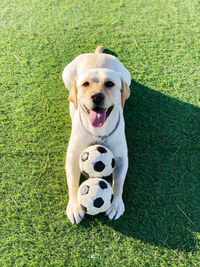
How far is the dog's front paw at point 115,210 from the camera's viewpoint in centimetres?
A: 319

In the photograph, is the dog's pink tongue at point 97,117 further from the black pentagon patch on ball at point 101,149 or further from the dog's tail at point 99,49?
the dog's tail at point 99,49

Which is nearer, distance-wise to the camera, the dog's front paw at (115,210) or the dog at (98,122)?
the dog at (98,122)

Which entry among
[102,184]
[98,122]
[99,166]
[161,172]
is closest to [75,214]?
[102,184]

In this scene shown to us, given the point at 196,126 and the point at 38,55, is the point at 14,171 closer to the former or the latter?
the point at 38,55

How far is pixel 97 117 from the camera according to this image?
3.04 m

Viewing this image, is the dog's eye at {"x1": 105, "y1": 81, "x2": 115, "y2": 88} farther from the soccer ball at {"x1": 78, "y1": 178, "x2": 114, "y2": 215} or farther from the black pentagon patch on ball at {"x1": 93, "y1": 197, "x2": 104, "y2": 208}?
the black pentagon patch on ball at {"x1": 93, "y1": 197, "x2": 104, "y2": 208}

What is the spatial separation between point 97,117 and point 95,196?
0.72 meters

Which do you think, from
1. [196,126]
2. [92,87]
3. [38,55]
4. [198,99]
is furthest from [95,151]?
[38,55]

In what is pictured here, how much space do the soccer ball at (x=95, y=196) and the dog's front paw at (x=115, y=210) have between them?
13 centimetres

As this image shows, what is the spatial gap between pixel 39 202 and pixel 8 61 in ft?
7.32

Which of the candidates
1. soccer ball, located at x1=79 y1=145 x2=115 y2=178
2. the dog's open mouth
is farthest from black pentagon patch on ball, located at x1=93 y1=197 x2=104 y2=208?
the dog's open mouth

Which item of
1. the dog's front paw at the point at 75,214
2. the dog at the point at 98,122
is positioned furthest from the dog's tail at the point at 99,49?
the dog's front paw at the point at 75,214

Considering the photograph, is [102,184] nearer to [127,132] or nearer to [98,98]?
[98,98]

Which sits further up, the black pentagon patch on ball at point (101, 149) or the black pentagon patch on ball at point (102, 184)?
the black pentagon patch on ball at point (101, 149)
